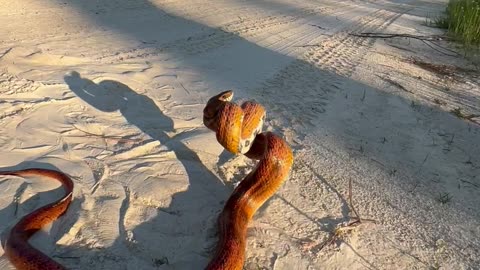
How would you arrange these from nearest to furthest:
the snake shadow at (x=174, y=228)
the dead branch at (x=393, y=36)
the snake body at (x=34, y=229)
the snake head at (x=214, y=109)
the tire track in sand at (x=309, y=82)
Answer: the snake body at (x=34, y=229) → the snake shadow at (x=174, y=228) → the snake head at (x=214, y=109) → the tire track in sand at (x=309, y=82) → the dead branch at (x=393, y=36)

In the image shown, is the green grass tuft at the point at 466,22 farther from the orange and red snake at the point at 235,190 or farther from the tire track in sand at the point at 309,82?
the orange and red snake at the point at 235,190

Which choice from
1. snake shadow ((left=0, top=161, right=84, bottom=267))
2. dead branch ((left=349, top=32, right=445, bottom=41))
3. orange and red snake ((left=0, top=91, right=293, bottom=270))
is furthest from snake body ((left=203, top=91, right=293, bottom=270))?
dead branch ((left=349, top=32, right=445, bottom=41))

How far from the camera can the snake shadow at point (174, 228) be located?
2.32 meters

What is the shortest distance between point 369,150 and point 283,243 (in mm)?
1536

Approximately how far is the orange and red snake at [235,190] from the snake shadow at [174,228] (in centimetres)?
13

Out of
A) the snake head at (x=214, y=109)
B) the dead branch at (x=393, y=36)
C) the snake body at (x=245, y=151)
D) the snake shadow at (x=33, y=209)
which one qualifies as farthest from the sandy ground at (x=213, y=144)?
the dead branch at (x=393, y=36)

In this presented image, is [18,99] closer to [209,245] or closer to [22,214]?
[22,214]

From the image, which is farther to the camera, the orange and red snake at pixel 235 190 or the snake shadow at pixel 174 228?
the snake shadow at pixel 174 228

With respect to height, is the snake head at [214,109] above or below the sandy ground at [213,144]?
above

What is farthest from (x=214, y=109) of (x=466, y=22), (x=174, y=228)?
(x=466, y=22)

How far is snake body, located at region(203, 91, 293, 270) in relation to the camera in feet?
8.68

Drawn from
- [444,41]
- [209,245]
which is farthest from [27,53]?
[444,41]

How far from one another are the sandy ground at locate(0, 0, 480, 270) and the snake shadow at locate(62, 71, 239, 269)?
10 millimetres

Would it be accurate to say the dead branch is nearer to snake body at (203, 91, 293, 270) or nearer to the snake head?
snake body at (203, 91, 293, 270)
